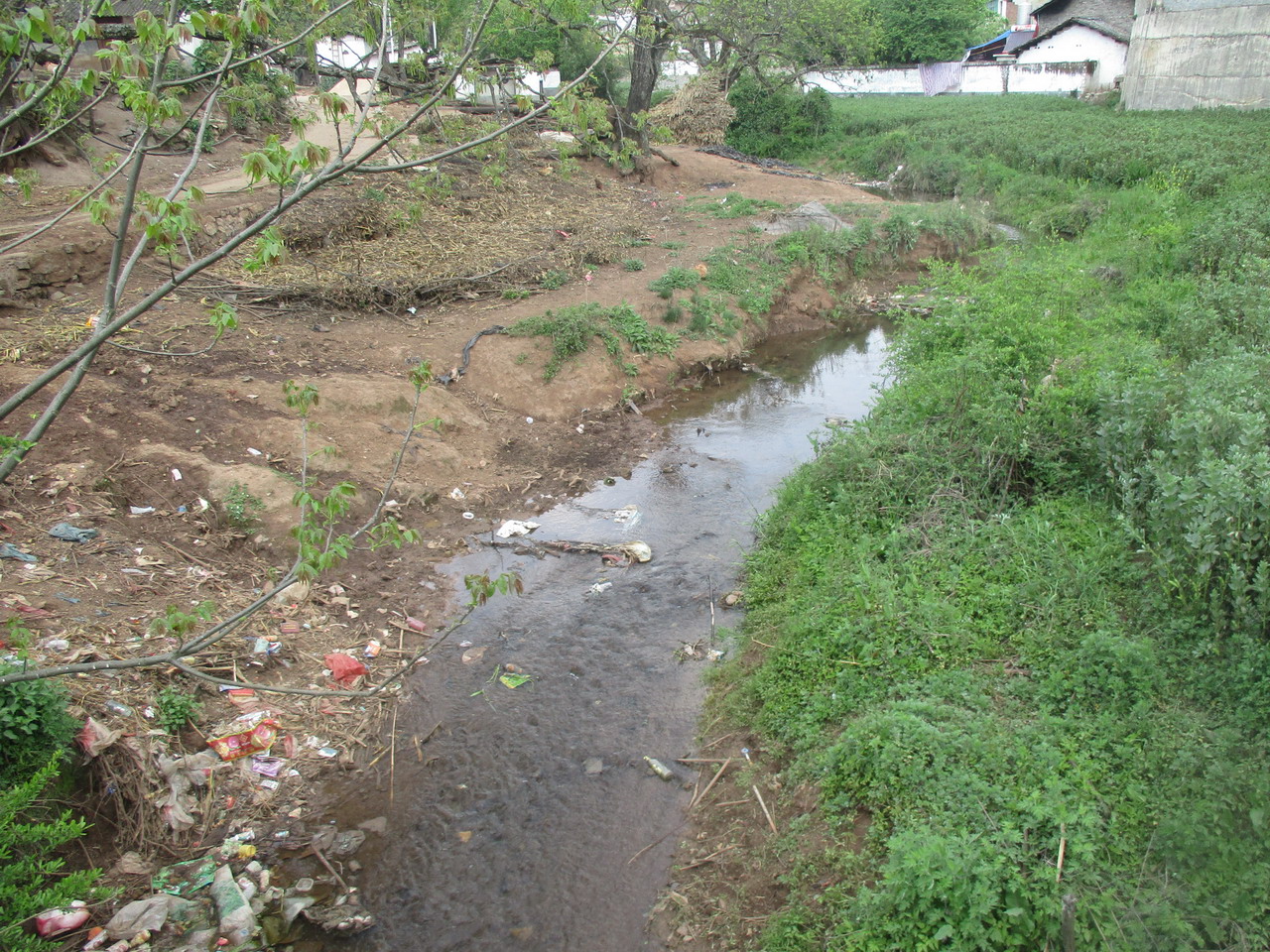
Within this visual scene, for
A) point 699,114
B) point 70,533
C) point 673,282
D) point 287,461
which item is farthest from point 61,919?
point 699,114

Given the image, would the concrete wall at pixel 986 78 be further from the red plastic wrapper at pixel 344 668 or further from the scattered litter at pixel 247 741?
the scattered litter at pixel 247 741

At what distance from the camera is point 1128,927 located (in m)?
2.80

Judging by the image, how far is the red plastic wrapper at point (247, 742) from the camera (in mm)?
4289

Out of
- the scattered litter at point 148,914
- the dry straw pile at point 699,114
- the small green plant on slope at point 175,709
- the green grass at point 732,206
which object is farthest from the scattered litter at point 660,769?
the dry straw pile at point 699,114

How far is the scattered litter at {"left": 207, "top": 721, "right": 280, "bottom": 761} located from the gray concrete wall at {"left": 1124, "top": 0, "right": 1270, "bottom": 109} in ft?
66.7

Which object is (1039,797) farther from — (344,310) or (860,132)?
(860,132)

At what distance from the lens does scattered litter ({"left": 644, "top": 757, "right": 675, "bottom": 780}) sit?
438cm

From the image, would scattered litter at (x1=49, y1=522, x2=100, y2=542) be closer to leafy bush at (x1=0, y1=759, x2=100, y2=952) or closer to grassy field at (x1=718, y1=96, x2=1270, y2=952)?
leafy bush at (x1=0, y1=759, x2=100, y2=952)

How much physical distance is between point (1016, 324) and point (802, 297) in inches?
230

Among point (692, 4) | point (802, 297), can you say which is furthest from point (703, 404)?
point (692, 4)

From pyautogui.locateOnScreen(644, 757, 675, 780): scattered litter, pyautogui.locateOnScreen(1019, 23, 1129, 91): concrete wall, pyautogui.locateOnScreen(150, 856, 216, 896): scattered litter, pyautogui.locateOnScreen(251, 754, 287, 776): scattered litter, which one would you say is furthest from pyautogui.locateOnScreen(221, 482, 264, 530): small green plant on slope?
pyautogui.locateOnScreen(1019, 23, 1129, 91): concrete wall

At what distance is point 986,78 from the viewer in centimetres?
3066

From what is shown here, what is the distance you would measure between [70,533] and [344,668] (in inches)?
75.2

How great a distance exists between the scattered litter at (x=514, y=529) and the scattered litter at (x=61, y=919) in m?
3.73
